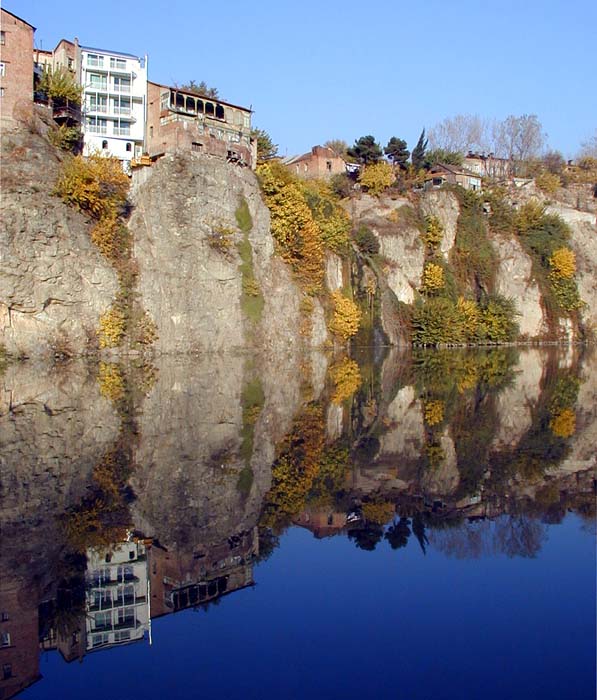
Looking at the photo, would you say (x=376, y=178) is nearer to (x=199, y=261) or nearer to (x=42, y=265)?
(x=199, y=261)

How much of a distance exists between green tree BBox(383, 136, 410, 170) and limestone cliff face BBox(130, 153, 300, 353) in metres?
30.2

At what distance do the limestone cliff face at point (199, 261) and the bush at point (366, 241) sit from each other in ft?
55.9

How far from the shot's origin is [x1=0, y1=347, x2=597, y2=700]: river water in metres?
7.18

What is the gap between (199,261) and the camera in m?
52.1

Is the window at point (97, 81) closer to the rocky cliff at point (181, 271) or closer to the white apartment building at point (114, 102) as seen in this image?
the white apartment building at point (114, 102)

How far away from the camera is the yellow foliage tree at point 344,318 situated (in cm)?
6041

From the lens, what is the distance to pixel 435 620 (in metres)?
8.14

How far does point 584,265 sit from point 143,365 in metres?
62.7

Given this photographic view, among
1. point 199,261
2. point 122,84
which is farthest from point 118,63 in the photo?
point 199,261

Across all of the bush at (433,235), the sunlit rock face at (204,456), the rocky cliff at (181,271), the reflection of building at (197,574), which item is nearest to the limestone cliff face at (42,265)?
the rocky cliff at (181,271)

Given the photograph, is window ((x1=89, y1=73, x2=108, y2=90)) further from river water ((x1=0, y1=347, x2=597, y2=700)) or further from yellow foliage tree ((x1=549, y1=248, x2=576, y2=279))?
yellow foliage tree ((x1=549, y1=248, x2=576, y2=279))

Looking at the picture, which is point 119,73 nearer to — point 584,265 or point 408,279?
point 408,279

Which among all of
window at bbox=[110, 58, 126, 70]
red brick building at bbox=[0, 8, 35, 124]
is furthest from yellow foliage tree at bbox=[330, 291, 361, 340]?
red brick building at bbox=[0, 8, 35, 124]

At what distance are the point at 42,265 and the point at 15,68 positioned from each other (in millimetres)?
14474
